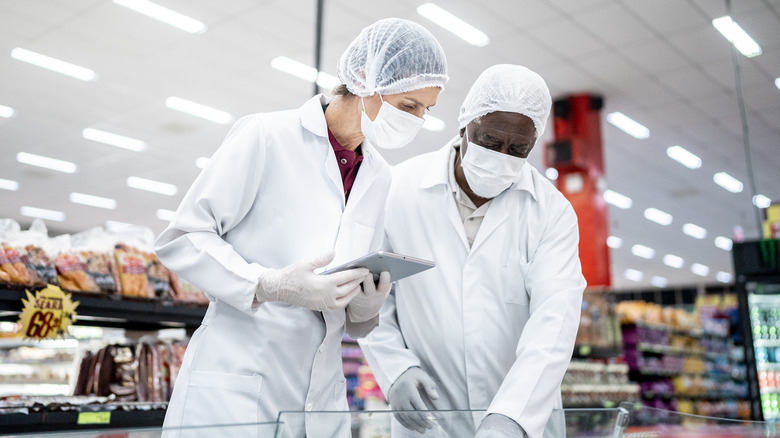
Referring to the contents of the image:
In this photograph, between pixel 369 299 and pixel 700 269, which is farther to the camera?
pixel 700 269

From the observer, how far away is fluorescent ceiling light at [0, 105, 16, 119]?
8.82 m

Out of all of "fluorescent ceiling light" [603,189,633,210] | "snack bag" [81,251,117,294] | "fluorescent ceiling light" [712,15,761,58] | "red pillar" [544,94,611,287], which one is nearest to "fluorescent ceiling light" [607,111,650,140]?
"red pillar" [544,94,611,287]

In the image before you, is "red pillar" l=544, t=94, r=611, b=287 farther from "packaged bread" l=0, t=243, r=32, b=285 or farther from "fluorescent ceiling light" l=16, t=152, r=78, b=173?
"fluorescent ceiling light" l=16, t=152, r=78, b=173

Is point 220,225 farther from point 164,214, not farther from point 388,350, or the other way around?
point 164,214

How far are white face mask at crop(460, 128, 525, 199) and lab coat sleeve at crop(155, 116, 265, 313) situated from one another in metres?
0.61

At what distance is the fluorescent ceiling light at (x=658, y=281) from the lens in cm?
2280

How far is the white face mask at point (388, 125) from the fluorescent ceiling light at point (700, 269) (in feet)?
67.2

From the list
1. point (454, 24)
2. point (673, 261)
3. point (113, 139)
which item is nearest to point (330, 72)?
point (454, 24)

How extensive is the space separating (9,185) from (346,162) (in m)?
12.5

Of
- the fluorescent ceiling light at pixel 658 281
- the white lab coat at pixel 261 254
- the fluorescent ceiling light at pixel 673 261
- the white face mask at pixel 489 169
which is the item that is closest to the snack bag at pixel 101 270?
the white lab coat at pixel 261 254

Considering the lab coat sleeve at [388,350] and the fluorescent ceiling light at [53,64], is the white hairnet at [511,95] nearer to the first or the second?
the lab coat sleeve at [388,350]

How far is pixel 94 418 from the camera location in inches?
96.7

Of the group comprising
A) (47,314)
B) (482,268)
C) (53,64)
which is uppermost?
(53,64)

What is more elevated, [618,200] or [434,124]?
[434,124]
